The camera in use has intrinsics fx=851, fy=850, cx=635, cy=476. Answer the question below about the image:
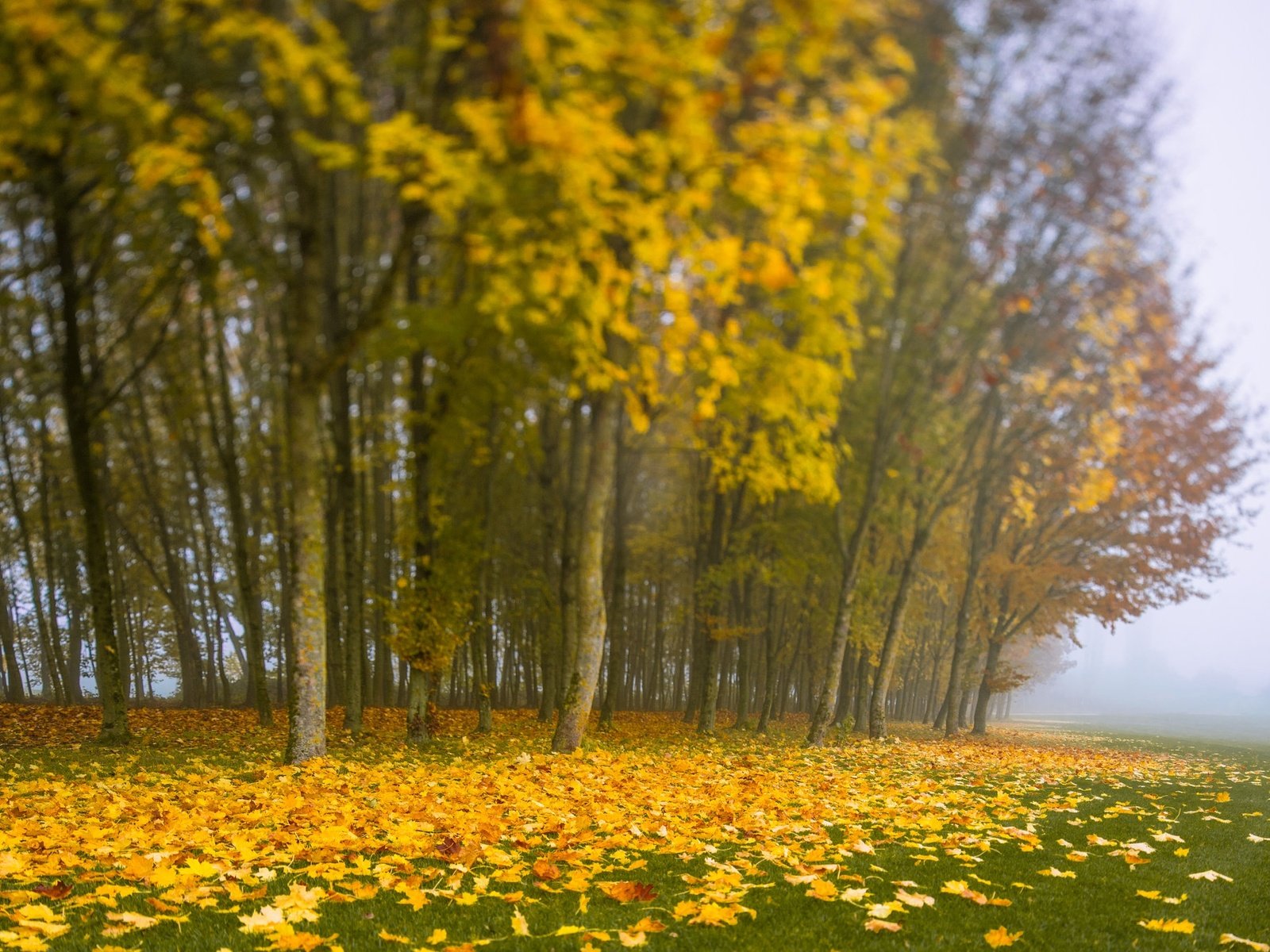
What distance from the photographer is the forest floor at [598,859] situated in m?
3.89

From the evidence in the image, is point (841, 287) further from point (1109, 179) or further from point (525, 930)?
point (1109, 179)

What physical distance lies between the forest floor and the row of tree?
8.70 feet

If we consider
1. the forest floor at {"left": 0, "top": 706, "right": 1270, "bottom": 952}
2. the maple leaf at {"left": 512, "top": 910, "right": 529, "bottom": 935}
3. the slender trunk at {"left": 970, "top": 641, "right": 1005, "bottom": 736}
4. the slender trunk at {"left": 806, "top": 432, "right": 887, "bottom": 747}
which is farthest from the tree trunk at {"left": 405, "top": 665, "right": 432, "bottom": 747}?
the slender trunk at {"left": 970, "top": 641, "right": 1005, "bottom": 736}

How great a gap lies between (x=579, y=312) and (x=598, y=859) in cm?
590

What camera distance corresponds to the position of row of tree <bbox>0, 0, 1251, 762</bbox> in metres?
8.14

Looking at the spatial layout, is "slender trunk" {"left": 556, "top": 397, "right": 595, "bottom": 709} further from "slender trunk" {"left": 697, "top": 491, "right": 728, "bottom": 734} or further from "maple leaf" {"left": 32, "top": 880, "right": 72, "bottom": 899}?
"maple leaf" {"left": 32, "top": 880, "right": 72, "bottom": 899}

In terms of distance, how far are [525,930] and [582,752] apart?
7311 millimetres

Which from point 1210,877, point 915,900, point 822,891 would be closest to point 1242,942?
point 915,900

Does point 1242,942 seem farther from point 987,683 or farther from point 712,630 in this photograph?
point 987,683

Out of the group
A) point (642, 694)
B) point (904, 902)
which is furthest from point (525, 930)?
point (642, 694)

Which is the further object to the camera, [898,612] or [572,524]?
[898,612]

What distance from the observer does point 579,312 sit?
936 cm

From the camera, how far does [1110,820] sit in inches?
308

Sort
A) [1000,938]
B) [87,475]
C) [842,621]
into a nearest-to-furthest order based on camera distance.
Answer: [1000,938] < [87,475] < [842,621]
